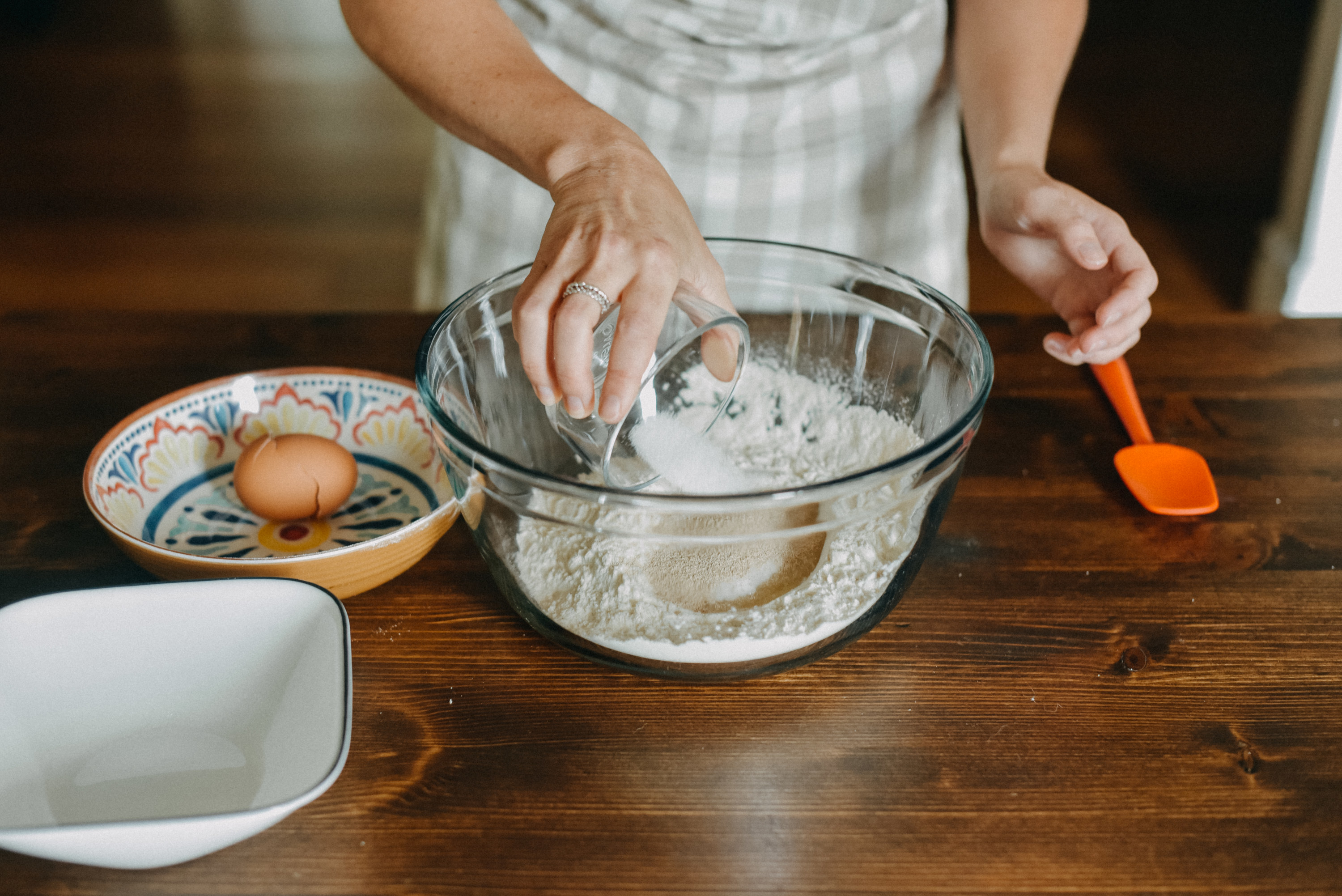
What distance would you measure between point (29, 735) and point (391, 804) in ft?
0.70

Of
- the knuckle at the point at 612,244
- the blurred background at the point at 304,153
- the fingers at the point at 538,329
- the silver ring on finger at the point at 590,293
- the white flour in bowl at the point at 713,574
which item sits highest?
the knuckle at the point at 612,244

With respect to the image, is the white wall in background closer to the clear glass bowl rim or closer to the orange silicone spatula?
the orange silicone spatula

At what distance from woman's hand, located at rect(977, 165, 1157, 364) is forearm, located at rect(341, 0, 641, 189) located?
35 centimetres

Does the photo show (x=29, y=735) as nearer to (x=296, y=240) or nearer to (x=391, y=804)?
(x=391, y=804)

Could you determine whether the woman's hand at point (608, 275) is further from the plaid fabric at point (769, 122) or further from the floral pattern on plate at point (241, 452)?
the plaid fabric at point (769, 122)

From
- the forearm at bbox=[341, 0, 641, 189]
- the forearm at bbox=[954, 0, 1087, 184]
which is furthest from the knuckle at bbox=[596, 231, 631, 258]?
the forearm at bbox=[954, 0, 1087, 184]

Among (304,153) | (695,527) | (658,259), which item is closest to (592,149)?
(658,259)

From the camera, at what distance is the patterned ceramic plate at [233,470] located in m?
0.71

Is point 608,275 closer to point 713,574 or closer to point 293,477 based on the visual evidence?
point 713,574

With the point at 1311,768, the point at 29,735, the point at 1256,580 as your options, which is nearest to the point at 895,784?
the point at 1311,768

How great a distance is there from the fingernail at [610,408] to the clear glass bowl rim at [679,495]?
4 cm

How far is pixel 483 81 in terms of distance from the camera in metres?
0.82

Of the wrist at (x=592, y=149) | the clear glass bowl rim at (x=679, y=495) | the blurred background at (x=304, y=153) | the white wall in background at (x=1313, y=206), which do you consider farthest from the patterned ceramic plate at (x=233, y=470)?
the white wall in background at (x=1313, y=206)

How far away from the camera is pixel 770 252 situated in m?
0.84
